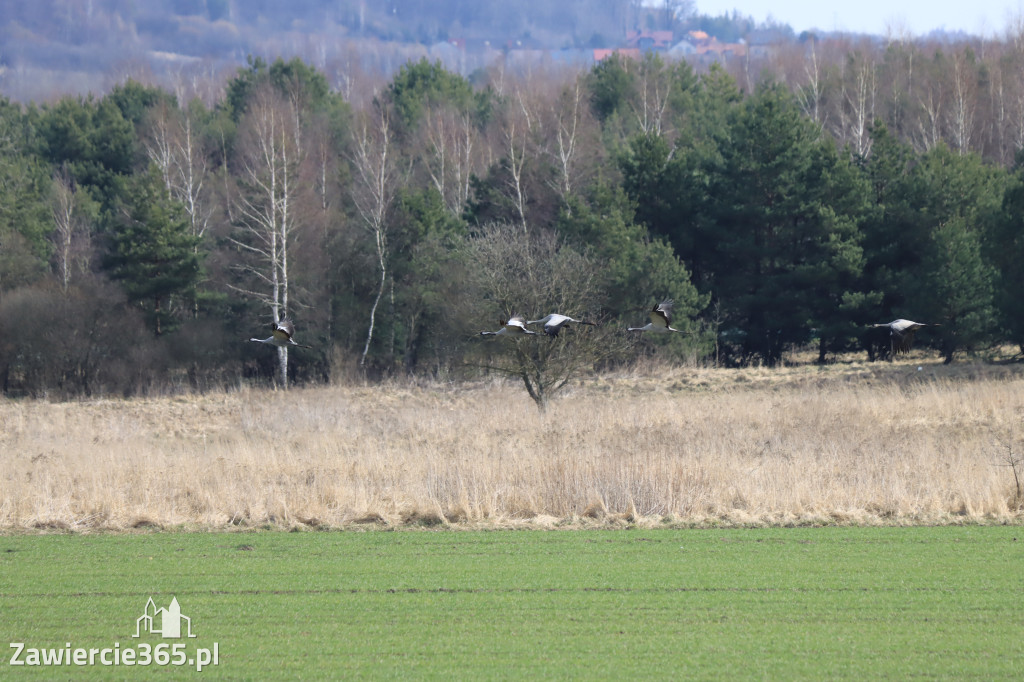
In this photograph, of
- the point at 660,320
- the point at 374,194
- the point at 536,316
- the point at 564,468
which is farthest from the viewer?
the point at 374,194

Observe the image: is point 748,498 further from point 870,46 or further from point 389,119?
point 870,46

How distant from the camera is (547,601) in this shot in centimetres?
1043

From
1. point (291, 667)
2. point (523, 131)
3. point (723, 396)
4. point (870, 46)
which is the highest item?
point (870, 46)

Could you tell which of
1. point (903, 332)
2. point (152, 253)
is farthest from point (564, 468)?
point (152, 253)

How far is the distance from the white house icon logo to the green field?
107 mm

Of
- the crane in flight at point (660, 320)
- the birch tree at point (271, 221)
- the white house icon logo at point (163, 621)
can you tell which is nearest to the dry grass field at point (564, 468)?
the white house icon logo at point (163, 621)

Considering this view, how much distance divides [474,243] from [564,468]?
2077cm

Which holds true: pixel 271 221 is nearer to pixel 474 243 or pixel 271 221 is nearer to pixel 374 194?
pixel 374 194

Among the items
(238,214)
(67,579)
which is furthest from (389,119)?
(67,579)

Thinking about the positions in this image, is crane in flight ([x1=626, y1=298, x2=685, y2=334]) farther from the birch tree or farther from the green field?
the birch tree

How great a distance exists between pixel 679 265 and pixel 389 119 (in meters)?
30.5

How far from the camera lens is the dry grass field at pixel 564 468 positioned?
14656mm

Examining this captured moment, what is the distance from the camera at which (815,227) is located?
36.6m

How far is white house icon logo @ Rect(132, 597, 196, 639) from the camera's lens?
9500 mm
